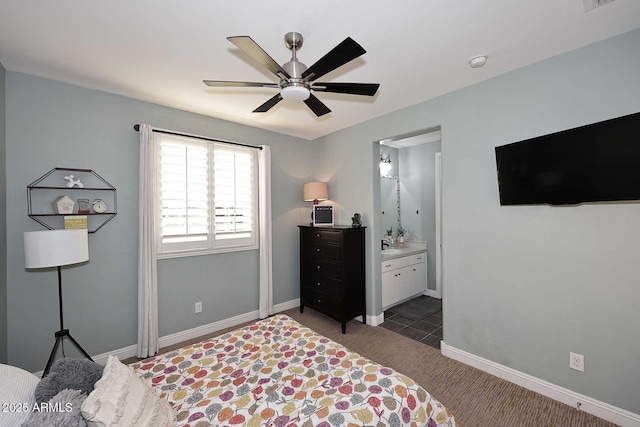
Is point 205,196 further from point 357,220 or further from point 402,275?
point 402,275

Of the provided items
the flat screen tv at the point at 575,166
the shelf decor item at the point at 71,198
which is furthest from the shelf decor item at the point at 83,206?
the flat screen tv at the point at 575,166

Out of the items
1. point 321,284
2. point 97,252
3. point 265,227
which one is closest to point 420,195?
point 321,284

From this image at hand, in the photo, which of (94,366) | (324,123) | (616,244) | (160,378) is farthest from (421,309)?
(94,366)

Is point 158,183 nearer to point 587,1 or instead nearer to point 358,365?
point 358,365

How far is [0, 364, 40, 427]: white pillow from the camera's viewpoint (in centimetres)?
95

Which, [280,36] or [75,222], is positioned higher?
[280,36]

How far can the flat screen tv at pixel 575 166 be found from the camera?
64.5 inches

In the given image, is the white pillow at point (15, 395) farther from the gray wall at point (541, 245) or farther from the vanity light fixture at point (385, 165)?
the vanity light fixture at point (385, 165)

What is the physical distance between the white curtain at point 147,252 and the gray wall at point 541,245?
9.32 ft

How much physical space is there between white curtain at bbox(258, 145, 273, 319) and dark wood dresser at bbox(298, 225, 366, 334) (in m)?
0.54

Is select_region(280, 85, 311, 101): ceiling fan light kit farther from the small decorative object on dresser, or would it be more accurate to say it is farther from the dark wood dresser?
the small decorative object on dresser

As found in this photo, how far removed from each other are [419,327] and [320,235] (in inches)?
68.6

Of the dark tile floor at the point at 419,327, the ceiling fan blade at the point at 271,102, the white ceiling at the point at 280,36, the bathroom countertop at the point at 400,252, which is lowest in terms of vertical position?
the dark tile floor at the point at 419,327

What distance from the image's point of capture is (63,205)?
7.66ft
